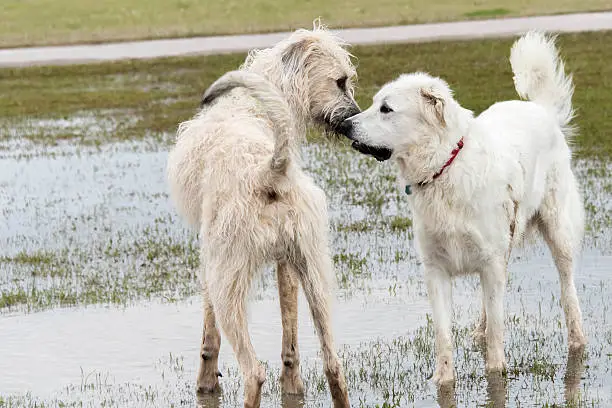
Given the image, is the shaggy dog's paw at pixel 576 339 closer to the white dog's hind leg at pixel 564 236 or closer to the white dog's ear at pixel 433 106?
the white dog's hind leg at pixel 564 236

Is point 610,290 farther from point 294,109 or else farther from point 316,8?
point 316,8

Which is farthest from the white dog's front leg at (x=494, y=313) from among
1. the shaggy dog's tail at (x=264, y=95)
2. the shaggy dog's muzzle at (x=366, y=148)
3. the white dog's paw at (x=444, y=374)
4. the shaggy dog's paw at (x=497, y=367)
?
the shaggy dog's tail at (x=264, y=95)

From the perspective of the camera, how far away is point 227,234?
6.40 meters

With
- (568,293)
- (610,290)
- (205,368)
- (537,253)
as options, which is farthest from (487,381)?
(537,253)

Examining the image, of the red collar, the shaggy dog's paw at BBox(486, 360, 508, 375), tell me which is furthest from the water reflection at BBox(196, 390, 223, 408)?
the red collar

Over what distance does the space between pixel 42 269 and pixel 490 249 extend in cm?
500

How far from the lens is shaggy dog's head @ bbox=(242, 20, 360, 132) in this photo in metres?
7.62

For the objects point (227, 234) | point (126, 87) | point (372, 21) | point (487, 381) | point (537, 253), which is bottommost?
point (487, 381)

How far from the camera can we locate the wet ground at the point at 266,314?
7234mm

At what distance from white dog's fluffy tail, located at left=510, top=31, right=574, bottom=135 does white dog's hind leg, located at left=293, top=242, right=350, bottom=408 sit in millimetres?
2725

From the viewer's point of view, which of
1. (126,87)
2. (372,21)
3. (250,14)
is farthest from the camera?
(250,14)

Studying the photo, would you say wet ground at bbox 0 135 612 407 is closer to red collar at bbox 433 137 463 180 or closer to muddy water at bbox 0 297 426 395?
muddy water at bbox 0 297 426 395

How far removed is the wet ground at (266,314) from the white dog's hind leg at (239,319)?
0.79 meters

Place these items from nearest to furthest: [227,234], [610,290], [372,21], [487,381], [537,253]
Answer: [227,234]
[487,381]
[610,290]
[537,253]
[372,21]
